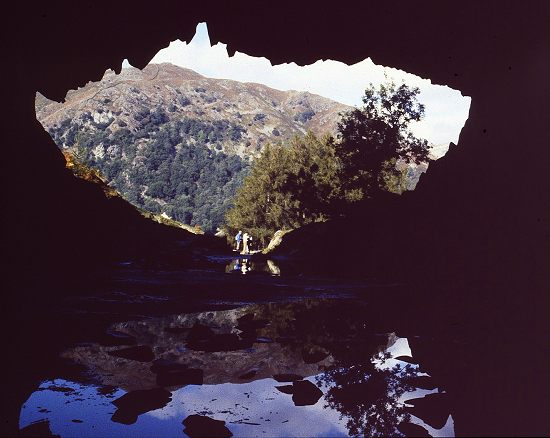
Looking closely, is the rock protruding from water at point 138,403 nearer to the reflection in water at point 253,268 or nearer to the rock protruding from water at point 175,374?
the rock protruding from water at point 175,374

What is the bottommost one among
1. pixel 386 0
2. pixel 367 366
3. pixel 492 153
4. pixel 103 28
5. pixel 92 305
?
pixel 92 305

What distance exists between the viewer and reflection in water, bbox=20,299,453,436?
2.28 m

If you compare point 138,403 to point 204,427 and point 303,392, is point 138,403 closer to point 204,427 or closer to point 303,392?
point 204,427

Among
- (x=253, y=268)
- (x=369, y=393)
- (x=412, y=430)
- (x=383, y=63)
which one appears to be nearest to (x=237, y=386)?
(x=369, y=393)

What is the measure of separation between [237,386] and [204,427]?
65cm

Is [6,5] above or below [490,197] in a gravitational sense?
above

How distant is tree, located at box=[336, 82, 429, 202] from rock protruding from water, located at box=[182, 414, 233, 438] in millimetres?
30123

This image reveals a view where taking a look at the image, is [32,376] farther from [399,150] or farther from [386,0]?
[399,150]

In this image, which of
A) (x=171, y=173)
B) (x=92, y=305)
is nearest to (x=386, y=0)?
(x=92, y=305)

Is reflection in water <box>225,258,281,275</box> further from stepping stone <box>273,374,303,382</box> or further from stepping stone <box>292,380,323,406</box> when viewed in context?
stepping stone <box>292,380,323,406</box>

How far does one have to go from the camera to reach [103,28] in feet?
31.3

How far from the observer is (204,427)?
7.34 ft

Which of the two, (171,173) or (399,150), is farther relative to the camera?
(171,173)

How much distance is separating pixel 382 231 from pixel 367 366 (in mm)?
11751
